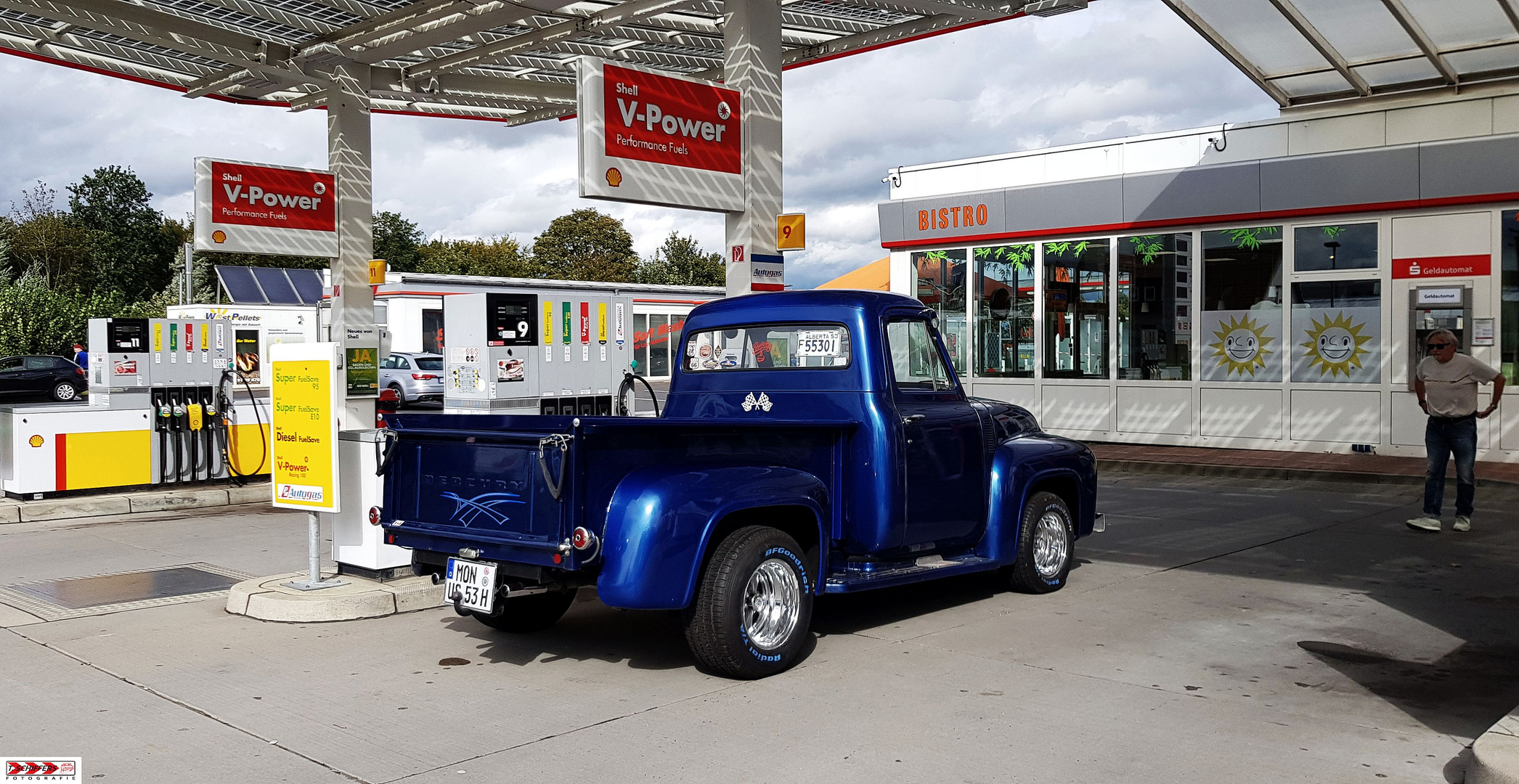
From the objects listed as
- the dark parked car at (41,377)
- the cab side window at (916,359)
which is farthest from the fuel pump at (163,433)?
the dark parked car at (41,377)

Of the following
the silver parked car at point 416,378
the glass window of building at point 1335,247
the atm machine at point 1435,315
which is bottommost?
the silver parked car at point 416,378

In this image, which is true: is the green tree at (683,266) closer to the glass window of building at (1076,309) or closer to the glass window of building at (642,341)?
the glass window of building at (642,341)

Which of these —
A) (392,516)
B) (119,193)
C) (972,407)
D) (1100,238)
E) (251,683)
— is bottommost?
(251,683)

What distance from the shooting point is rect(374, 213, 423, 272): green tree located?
3007 inches

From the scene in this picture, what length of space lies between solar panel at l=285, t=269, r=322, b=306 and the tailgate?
4716 centimetres

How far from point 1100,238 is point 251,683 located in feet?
49.6

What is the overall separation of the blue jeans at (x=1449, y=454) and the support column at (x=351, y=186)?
1317 cm

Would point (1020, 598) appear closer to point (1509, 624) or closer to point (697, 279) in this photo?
point (1509, 624)

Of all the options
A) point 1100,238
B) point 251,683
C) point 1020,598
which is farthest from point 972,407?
point 1100,238

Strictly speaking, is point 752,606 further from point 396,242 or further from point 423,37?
point 396,242

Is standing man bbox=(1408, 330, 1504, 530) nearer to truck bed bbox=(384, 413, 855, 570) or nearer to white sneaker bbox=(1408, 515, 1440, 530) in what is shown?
white sneaker bbox=(1408, 515, 1440, 530)

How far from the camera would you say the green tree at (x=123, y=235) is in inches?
2704

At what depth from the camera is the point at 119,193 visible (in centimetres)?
7600

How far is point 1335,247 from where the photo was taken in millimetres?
16391
